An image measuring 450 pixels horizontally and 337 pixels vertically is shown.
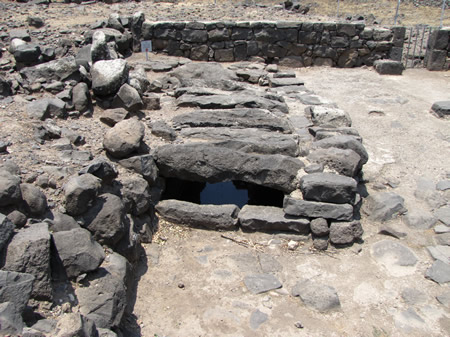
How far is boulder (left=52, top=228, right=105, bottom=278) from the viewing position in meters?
3.89

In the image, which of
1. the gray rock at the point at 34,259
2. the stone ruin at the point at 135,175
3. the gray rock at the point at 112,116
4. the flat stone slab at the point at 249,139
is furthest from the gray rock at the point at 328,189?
the gray rock at the point at 34,259

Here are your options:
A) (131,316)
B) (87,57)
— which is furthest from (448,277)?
(87,57)

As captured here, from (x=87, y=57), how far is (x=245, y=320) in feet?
21.4

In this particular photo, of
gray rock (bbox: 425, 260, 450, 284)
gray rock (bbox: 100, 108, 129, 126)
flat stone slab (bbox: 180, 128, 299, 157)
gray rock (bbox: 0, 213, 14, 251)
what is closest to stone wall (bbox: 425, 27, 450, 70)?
flat stone slab (bbox: 180, 128, 299, 157)

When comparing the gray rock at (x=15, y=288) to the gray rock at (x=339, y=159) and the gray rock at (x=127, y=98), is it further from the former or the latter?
the gray rock at (x=127, y=98)

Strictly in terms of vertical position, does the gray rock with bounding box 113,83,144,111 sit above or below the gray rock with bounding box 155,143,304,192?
above

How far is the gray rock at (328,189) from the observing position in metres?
5.57

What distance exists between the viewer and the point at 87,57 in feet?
28.5

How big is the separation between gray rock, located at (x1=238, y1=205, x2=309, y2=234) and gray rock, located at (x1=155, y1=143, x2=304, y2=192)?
40 centimetres

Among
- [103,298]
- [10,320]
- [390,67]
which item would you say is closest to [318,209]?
[103,298]

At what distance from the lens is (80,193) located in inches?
173

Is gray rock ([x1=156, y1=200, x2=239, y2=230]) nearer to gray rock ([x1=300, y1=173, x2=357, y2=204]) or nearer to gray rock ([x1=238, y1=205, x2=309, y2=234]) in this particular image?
gray rock ([x1=238, y1=205, x2=309, y2=234])

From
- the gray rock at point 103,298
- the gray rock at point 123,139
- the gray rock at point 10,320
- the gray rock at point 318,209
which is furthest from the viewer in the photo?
the gray rock at point 123,139

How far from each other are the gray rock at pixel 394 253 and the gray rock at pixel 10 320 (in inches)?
167
